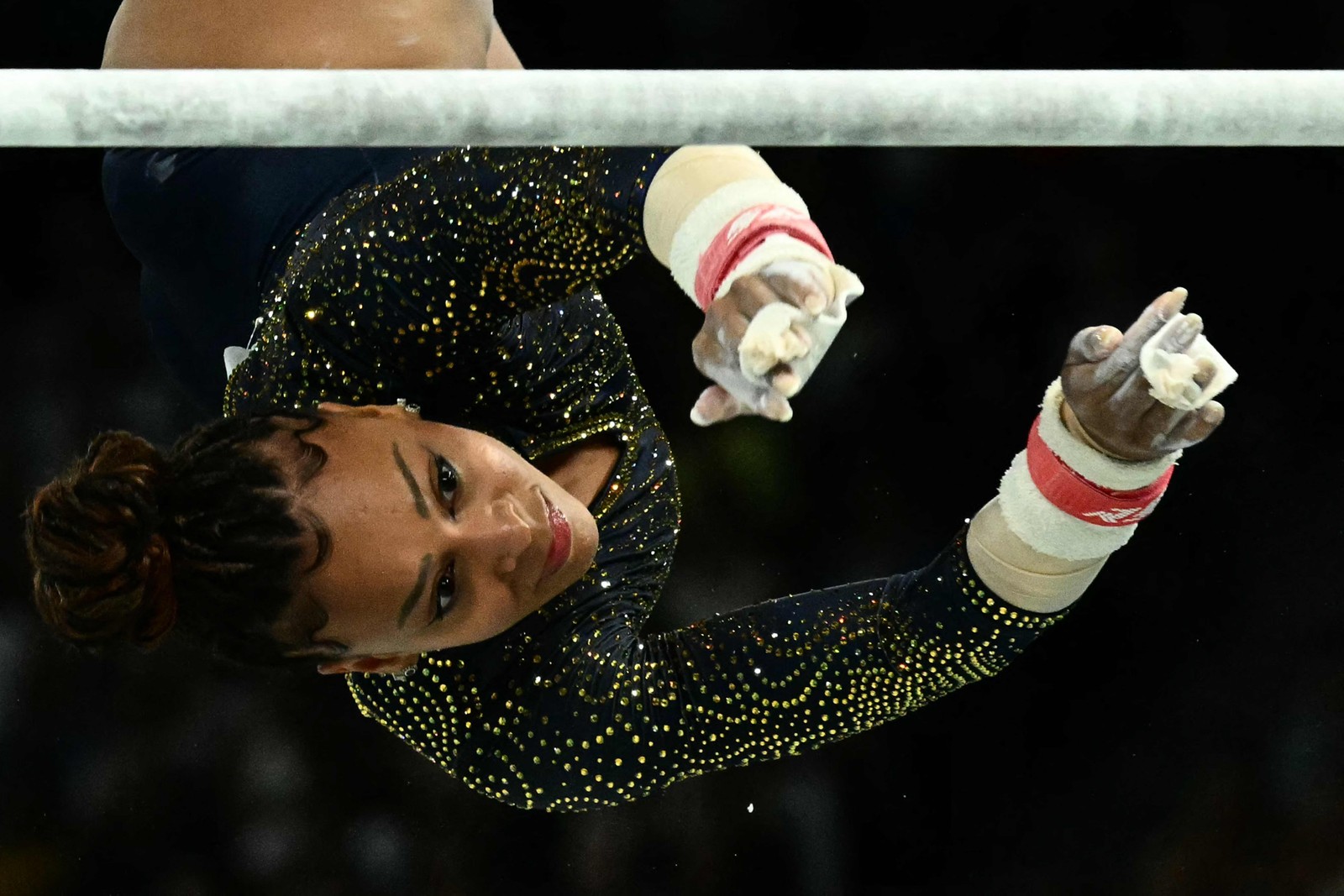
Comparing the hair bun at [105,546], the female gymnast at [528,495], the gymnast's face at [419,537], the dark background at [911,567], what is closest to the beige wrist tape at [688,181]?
the female gymnast at [528,495]

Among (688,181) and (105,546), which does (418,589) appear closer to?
(105,546)

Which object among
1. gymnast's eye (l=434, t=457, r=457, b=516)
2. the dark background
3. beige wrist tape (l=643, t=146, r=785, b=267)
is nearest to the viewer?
beige wrist tape (l=643, t=146, r=785, b=267)

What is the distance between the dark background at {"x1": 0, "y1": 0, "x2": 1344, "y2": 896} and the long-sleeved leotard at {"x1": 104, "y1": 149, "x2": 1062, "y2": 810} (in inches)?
18.1

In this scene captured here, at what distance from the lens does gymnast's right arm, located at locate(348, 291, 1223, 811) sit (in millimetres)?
914

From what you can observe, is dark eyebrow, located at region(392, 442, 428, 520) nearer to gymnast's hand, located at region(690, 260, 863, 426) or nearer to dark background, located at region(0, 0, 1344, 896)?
gymnast's hand, located at region(690, 260, 863, 426)

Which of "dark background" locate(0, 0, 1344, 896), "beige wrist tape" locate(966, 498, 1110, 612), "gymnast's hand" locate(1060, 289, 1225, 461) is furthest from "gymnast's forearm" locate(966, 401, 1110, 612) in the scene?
"dark background" locate(0, 0, 1344, 896)

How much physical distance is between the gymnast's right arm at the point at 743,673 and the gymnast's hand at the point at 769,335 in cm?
26

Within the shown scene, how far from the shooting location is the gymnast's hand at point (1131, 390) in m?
0.76

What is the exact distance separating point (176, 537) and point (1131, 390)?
0.51 metres

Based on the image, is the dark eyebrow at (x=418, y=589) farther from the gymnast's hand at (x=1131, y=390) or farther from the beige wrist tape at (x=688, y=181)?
the gymnast's hand at (x=1131, y=390)

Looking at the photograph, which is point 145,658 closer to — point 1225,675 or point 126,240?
point 126,240

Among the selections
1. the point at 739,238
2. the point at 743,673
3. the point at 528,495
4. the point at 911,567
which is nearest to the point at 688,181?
the point at 739,238

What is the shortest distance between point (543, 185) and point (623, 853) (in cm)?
82

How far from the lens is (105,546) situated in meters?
0.81
